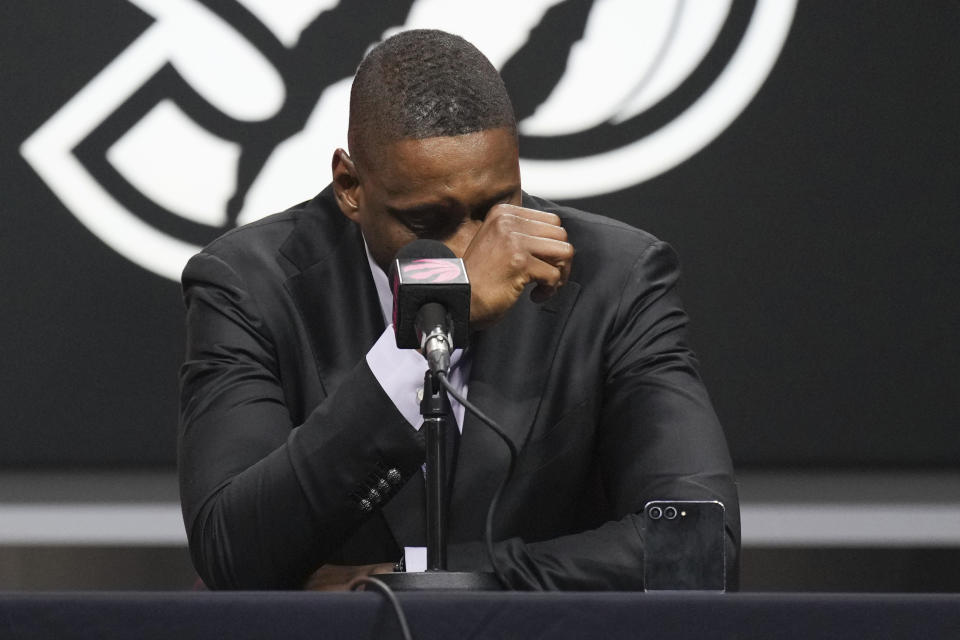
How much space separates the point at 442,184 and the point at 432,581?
0.79 meters

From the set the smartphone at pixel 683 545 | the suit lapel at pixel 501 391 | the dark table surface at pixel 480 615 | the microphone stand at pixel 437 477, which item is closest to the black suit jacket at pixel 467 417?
the suit lapel at pixel 501 391

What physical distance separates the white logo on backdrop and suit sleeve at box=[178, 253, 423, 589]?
87 centimetres

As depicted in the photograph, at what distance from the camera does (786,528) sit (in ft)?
9.96

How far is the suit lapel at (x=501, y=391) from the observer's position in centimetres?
205

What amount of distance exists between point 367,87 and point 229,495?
0.68m

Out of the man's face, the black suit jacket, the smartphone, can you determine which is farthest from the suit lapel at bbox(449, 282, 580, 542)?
the smartphone

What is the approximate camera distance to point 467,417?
2092 mm

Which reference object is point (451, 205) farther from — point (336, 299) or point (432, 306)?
point (432, 306)

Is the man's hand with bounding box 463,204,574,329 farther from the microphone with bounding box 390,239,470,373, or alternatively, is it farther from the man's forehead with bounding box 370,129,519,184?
the microphone with bounding box 390,239,470,373

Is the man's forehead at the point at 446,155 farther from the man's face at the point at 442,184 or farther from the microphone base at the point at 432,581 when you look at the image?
the microphone base at the point at 432,581

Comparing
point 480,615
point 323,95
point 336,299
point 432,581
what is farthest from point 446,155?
point 323,95

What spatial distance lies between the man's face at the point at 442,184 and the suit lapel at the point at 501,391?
0.73ft

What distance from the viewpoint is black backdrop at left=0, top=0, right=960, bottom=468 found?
305 cm

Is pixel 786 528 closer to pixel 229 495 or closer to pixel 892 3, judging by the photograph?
pixel 892 3
